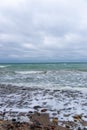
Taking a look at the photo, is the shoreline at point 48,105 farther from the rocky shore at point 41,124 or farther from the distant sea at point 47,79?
the distant sea at point 47,79

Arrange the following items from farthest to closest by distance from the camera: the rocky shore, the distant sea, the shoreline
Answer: the distant sea → the shoreline → the rocky shore

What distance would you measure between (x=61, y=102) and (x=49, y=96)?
1268 millimetres

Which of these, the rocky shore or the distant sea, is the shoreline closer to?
the rocky shore

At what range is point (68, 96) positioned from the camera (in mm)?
9266

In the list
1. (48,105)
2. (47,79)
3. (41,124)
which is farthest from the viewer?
(47,79)

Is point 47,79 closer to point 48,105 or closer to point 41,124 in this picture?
point 48,105

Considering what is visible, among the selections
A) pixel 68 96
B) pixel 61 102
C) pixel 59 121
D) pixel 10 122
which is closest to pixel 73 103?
pixel 61 102

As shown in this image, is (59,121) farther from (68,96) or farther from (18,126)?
(68,96)

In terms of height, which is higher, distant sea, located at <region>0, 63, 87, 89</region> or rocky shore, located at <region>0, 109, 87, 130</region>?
distant sea, located at <region>0, 63, 87, 89</region>

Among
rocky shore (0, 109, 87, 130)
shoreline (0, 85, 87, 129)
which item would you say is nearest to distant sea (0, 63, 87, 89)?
shoreline (0, 85, 87, 129)

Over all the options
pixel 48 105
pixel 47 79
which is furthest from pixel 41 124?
pixel 47 79

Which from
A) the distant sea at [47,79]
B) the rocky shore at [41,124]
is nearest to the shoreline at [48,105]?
the rocky shore at [41,124]

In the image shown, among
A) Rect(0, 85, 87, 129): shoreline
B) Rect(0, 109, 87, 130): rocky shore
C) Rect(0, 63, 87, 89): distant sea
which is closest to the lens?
Rect(0, 109, 87, 130): rocky shore

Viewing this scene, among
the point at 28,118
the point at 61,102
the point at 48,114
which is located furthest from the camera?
the point at 61,102
